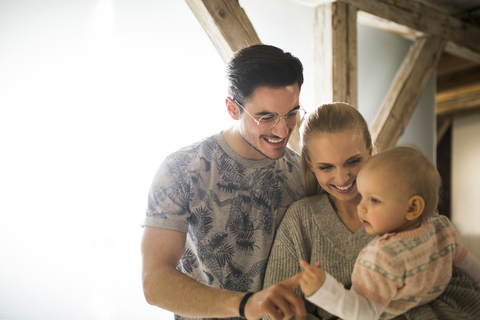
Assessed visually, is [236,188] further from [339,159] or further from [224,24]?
[224,24]

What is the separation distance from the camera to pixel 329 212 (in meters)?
1.66

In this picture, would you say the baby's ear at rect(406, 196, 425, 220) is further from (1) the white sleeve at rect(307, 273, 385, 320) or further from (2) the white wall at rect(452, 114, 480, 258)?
(2) the white wall at rect(452, 114, 480, 258)

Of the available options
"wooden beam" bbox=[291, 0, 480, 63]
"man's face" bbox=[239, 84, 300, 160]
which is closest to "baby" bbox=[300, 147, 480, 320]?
"man's face" bbox=[239, 84, 300, 160]

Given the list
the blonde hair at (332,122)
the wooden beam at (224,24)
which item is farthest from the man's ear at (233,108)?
the wooden beam at (224,24)

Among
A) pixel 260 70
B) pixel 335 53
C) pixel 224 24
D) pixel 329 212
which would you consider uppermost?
pixel 224 24

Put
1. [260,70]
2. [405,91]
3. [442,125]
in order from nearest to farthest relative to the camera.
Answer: [260,70], [405,91], [442,125]

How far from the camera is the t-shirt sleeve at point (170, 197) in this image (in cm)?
155

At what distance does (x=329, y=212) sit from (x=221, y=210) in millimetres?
466

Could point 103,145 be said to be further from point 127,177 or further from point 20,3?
point 20,3

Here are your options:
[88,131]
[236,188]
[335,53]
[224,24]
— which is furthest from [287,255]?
[335,53]

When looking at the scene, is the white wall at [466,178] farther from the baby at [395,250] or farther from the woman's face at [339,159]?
the baby at [395,250]

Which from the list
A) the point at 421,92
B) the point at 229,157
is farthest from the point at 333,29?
the point at 229,157

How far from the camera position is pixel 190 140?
2.62 meters

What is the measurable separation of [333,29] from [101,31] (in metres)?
1.83
